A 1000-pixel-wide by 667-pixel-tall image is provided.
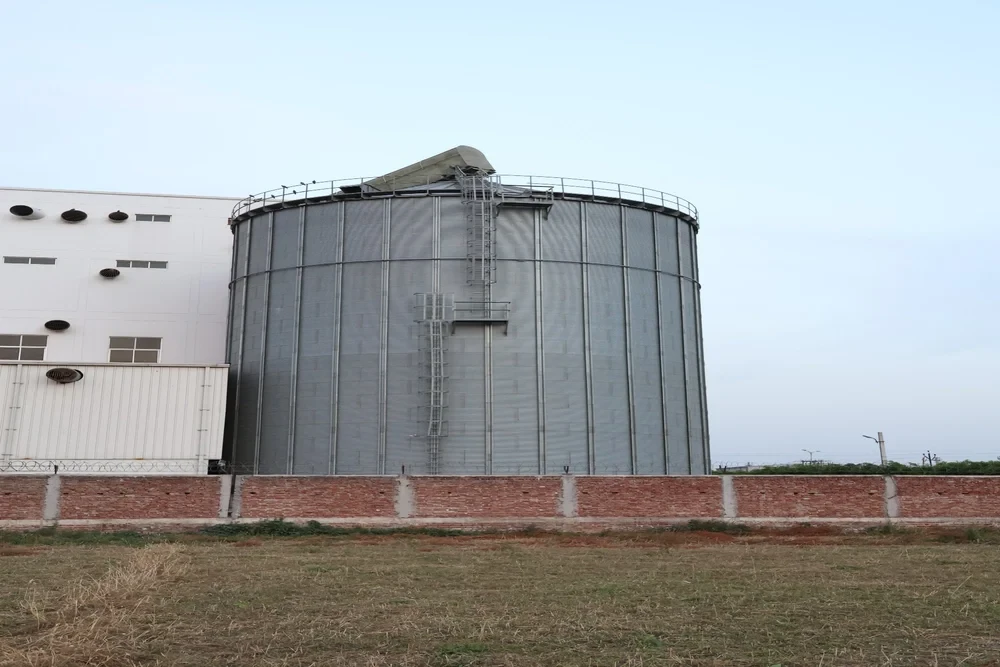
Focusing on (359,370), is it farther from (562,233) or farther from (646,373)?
(646,373)

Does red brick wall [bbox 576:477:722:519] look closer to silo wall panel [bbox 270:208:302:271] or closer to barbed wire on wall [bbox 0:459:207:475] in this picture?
barbed wire on wall [bbox 0:459:207:475]

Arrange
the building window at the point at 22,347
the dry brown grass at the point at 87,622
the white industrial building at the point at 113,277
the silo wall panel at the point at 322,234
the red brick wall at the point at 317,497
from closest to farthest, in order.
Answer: the dry brown grass at the point at 87,622 < the red brick wall at the point at 317,497 < the silo wall panel at the point at 322,234 < the building window at the point at 22,347 < the white industrial building at the point at 113,277

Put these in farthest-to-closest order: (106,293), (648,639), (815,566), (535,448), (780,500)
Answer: (106,293)
(535,448)
(780,500)
(815,566)
(648,639)

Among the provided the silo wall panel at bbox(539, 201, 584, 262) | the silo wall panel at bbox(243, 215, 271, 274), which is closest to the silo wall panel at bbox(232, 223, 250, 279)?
the silo wall panel at bbox(243, 215, 271, 274)

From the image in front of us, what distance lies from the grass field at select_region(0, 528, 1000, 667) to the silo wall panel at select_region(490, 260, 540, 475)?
835 centimetres

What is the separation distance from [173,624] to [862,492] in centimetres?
2158

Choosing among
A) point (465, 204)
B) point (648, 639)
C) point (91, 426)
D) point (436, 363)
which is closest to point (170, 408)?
point (91, 426)

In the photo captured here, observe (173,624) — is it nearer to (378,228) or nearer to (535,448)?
(535,448)

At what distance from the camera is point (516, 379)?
29172 mm

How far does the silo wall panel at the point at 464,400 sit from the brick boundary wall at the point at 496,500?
296 centimetres

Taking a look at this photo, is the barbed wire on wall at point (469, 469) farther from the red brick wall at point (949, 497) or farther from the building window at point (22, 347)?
the building window at point (22, 347)

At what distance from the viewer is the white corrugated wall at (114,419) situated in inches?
1165

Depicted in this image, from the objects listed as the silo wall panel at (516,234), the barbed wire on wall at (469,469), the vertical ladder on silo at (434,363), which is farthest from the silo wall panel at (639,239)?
the barbed wire on wall at (469,469)

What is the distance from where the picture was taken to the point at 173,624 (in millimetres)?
10359
